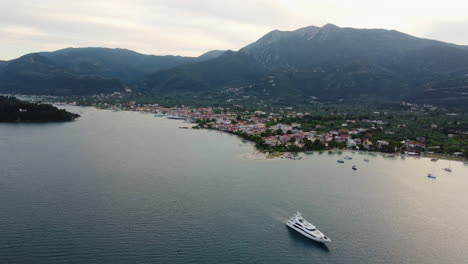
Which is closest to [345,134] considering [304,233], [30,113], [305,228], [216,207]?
[216,207]

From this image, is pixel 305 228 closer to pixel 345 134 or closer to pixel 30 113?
pixel 345 134

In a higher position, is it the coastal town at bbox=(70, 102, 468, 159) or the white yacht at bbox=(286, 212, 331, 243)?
the coastal town at bbox=(70, 102, 468, 159)

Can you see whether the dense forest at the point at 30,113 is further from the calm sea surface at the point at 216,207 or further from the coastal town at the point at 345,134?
the calm sea surface at the point at 216,207

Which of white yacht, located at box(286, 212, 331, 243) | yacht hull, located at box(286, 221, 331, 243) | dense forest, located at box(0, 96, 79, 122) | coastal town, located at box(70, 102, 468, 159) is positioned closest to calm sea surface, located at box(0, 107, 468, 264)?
yacht hull, located at box(286, 221, 331, 243)

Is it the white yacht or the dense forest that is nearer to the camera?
the white yacht

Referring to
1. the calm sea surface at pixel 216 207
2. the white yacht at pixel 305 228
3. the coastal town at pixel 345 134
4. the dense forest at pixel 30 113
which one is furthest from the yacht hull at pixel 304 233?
the dense forest at pixel 30 113

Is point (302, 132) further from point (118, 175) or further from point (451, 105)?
point (451, 105)

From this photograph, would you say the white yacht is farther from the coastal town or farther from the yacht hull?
the coastal town
